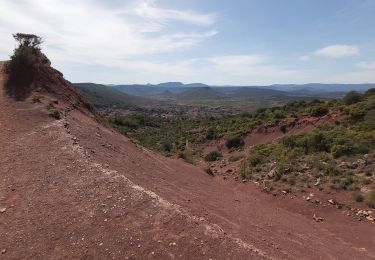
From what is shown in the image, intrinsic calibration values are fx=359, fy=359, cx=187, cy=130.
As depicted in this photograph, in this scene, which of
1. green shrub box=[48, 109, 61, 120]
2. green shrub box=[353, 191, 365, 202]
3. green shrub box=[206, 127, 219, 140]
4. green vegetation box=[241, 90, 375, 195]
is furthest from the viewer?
green shrub box=[206, 127, 219, 140]

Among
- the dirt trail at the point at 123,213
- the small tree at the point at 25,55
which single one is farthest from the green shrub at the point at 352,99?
the small tree at the point at 25,55

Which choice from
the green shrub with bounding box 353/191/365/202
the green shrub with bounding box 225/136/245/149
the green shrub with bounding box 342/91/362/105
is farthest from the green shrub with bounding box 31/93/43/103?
the green shrub with bounding box 342/91/362/105

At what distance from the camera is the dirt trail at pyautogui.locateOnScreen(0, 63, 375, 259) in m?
8.91

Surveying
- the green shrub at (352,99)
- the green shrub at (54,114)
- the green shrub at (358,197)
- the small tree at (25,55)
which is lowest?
the green shrub at (358,197)

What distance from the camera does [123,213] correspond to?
32.7 ft

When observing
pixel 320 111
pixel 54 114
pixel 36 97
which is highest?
pixel 36 97

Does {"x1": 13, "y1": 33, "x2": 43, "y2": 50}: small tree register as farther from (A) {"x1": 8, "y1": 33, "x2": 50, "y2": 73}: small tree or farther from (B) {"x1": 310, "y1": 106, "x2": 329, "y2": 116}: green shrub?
(B) {"x1": 310, "y1": 106, "x2": 329, "y2": 116}: green shrub

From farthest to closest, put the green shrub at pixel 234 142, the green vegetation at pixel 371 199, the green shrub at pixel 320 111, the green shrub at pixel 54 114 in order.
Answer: the green shrub at pixel 234 142 < the green shrub at pixel 320 111 < the green shrub at pixel 54 114 < the green vegetation at pixel 371 199

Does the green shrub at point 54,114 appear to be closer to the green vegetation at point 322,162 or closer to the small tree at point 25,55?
the small tree at point 25,55

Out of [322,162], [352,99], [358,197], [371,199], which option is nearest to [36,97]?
[322,162]

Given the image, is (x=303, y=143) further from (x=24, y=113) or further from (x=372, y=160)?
(x=24, y=113)

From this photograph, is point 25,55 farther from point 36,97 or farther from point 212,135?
point 212,135

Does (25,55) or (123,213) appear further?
(25,55)

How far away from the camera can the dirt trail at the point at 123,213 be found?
29.2 feet
